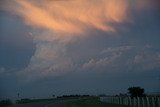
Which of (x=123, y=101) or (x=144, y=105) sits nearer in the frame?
(x=144, y=105)

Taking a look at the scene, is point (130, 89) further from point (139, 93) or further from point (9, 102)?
point (9, 102)

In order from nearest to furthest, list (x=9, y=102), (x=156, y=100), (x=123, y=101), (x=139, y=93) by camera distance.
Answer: (x=156, y=100), (x=123, y=101), (x=139, y=93), (x=9, y=102)

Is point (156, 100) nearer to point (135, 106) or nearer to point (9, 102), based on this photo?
point (135, 106)

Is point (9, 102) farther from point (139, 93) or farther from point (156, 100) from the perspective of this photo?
point (156, 100)

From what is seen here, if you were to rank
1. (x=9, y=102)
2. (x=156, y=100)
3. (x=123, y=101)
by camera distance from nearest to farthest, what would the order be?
(x=156, y=100) → (x=123, y=101) → (x=9, y=102)

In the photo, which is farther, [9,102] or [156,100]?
[9,102]

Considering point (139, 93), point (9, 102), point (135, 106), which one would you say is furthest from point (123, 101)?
point (9, 102)

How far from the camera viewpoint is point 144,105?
4766 centimetres

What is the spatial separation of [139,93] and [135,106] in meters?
19.7

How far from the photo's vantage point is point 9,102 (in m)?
72.9

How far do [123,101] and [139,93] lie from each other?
24.4 feet

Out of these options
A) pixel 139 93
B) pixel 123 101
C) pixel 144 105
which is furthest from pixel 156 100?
pixel 139 93

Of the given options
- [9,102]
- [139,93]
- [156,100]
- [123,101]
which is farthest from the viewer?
[9,102]

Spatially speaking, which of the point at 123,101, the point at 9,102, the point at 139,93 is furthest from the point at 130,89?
the point at 9,102
